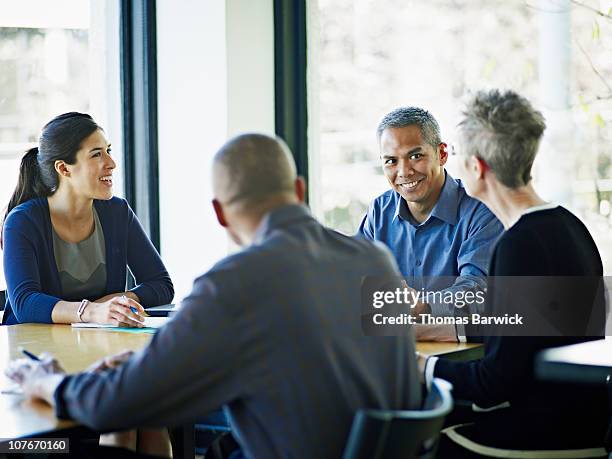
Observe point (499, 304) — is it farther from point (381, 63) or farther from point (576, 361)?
point (381, 63)

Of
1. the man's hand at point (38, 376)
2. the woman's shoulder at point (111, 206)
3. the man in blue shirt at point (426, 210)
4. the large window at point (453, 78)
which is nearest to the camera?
the man's hand at point (38, 376)

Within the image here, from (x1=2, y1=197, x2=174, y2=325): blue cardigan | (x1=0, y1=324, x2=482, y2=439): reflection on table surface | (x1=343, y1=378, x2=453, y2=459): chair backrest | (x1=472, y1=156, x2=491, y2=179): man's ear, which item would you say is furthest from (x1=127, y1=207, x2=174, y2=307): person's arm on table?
(x1=343, y1=378, x2=453, y2=459): chair backrest

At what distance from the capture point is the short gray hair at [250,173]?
178 cm

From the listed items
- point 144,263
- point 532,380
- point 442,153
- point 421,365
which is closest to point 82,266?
point 144,263

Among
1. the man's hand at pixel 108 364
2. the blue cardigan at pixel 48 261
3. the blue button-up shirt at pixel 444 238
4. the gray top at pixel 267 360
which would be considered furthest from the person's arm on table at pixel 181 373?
the blue cardigan at pixel 48 261

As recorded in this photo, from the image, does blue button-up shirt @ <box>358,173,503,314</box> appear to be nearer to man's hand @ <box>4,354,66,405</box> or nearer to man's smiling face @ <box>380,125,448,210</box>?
man's smiling face @ <box>380,125,448,210</box>

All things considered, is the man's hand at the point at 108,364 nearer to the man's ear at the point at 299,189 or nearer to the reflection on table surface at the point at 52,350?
the reflection on table surface at the point at 52,350

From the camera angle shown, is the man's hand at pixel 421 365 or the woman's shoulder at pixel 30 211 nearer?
the man's hand at pixel 421 365

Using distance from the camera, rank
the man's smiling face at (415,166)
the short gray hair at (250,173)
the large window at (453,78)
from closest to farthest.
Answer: the short gray hair at (250,173) → the man's smiling face at (415,166) → the large window at (453,78)

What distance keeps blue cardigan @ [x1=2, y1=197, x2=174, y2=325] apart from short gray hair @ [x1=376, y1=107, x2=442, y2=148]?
3.35ft

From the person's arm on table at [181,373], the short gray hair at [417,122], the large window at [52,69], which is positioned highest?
the large window at [52,69]

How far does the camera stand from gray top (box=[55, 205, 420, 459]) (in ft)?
5.40

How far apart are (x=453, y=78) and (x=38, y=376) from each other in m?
2.85

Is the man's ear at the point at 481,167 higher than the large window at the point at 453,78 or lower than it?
lower
